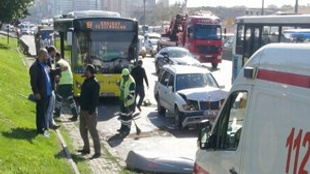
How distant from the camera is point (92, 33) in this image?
62.6 feet

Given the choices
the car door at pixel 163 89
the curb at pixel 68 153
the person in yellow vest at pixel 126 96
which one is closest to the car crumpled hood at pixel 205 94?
the car door at pixel 163 89

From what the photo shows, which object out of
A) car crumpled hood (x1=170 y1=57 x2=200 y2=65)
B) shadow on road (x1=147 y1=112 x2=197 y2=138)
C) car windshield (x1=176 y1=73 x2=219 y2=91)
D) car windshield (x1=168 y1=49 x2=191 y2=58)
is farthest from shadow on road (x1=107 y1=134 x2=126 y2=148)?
car windshield (x1=168 y1=49 x2=191 y2=58)

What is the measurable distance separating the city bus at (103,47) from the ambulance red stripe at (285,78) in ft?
48.2

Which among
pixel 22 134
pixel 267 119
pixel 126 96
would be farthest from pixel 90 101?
pixel 267 119

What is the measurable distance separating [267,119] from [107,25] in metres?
15.2

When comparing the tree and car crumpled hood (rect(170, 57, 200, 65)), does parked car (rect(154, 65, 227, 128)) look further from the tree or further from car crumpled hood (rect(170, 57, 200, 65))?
the tree

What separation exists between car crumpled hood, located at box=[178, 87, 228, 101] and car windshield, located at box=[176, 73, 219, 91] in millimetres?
521

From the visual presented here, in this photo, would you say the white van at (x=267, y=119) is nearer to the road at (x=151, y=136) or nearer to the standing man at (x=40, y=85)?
the road at (x=151, y=136)

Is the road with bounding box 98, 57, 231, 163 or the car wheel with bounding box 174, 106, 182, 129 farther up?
the car wheel with bounding box 174, 106, 182, 129

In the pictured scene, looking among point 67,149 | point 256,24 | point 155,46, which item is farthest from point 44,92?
point 155,46

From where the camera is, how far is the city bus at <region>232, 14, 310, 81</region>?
15896mm

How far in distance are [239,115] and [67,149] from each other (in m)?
6.62

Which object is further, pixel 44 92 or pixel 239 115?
pixel 44 92

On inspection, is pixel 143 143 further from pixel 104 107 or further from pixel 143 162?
pixel 104 107
